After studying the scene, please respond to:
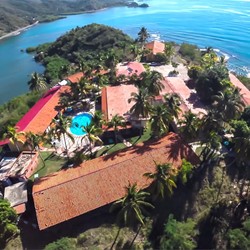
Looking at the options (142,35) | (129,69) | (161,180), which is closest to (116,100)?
(129,69)

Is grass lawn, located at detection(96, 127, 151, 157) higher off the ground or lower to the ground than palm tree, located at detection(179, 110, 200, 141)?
lower

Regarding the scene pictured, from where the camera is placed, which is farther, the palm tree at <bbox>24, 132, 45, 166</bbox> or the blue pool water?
the blue pool water

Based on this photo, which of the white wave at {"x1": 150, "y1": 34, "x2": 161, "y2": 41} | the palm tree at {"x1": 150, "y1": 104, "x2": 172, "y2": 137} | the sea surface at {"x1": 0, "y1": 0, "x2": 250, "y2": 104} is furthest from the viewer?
the white wave at {"x1": 150, "y1": 34, "x2": 161, "y2": 41}

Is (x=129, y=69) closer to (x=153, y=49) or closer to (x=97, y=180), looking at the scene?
(x=153, y=49)

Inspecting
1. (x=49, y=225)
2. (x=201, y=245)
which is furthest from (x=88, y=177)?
(x=201, y=245)

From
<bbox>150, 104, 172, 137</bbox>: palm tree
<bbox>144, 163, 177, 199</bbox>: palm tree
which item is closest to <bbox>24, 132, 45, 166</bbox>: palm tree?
<bbox>150, 104, 172, 137</bbox>: palm tree

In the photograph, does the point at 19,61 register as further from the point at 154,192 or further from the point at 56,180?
the point at 154,192

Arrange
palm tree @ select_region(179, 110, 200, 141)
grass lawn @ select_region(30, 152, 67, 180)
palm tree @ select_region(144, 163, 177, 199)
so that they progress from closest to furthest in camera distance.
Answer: palm tree @ select_region(144, 163, 177, 199), palm tree @ select_region(179, 110, 200, 141), grass lawn @ select_region(30, 152, 67, 180)

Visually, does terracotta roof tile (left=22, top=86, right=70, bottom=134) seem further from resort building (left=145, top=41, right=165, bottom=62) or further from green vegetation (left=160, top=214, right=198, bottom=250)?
resort building (left=145, top=41, right=165, bottom=62)
